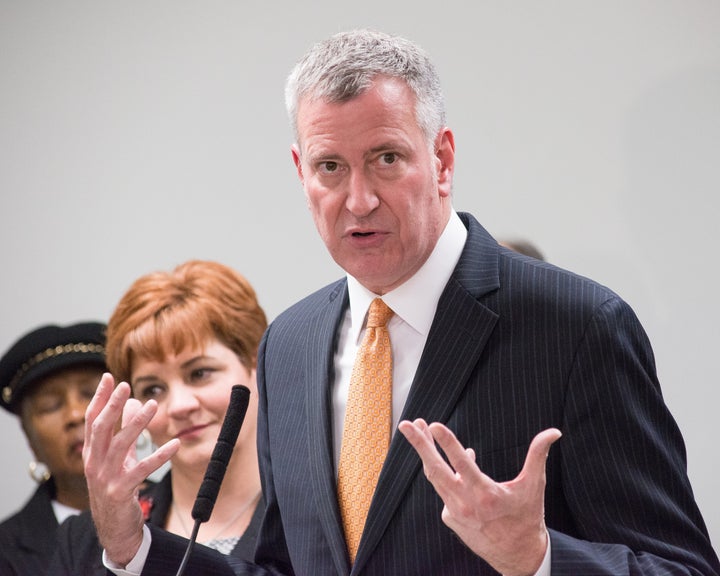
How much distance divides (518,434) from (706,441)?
1587 mm

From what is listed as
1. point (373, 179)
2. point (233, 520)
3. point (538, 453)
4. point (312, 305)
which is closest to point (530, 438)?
point (538, 453)

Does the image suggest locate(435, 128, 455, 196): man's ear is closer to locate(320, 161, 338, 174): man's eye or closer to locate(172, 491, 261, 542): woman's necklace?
locate(320, 161, 338, 174): man's eye

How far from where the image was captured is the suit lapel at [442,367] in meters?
1.59

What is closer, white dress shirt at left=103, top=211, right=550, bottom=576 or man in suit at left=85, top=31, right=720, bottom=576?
man in suit at left=85, top=31, right=720, bottom=576

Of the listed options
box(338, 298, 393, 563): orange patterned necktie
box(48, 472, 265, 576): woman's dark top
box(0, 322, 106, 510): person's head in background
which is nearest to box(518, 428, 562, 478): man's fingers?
box(338, 298, 393, 563): orange patterned necktie

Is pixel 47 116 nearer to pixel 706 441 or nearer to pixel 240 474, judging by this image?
pixel 240 474

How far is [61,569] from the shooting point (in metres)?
2.70

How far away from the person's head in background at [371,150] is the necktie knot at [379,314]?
5 cm

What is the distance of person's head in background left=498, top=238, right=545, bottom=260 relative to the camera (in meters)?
3.09

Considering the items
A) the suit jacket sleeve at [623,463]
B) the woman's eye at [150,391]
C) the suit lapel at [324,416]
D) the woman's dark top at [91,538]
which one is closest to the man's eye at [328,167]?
the suit lapel at [324,416]

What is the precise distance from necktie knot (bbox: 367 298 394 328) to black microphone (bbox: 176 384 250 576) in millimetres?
231

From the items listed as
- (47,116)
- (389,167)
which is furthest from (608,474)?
(47,116)

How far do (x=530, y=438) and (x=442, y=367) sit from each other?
165 millimetres

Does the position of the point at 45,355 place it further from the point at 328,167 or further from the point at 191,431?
the point at 328,167
